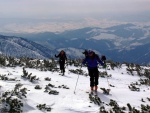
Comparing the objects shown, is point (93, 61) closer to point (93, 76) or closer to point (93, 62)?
point (93, 62)

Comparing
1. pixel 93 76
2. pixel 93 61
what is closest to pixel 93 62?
pixel 93 61

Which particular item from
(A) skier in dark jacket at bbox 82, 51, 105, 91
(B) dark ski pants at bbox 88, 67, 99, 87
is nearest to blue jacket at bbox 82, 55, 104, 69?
(A) skier in dark jacket at bbox 82, 51, 105, 91

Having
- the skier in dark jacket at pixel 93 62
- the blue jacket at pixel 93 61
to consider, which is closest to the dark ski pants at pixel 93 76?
the skier in dark jacket at pixel 93 62

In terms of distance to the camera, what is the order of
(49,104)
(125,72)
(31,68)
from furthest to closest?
1. (125,72)
2. (31,68)
3. (49,104)

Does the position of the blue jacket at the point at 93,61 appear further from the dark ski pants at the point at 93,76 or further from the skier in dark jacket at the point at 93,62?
the dark ski pants at the point at 93,76

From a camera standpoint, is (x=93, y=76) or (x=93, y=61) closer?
(x=93, y=61)

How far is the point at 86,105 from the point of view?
1265 cm

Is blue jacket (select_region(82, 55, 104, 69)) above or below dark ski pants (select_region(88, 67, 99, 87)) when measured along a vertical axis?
above

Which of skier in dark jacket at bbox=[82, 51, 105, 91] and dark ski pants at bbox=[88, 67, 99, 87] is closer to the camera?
skier in dark jacket at bbox=[82, 51, 105, 91]

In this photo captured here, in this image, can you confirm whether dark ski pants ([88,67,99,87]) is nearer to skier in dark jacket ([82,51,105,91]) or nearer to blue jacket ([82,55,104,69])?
skier in dark jacket ([82,51,105,91])

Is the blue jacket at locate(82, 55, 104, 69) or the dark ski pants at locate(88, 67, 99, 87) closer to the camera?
the blue jacket at locate(82, 55, 104, 69)

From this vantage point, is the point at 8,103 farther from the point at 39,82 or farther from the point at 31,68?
the point at 31,68

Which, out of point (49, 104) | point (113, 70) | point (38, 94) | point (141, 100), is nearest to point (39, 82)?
point (38, 94)

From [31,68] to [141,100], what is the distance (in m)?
11.3
